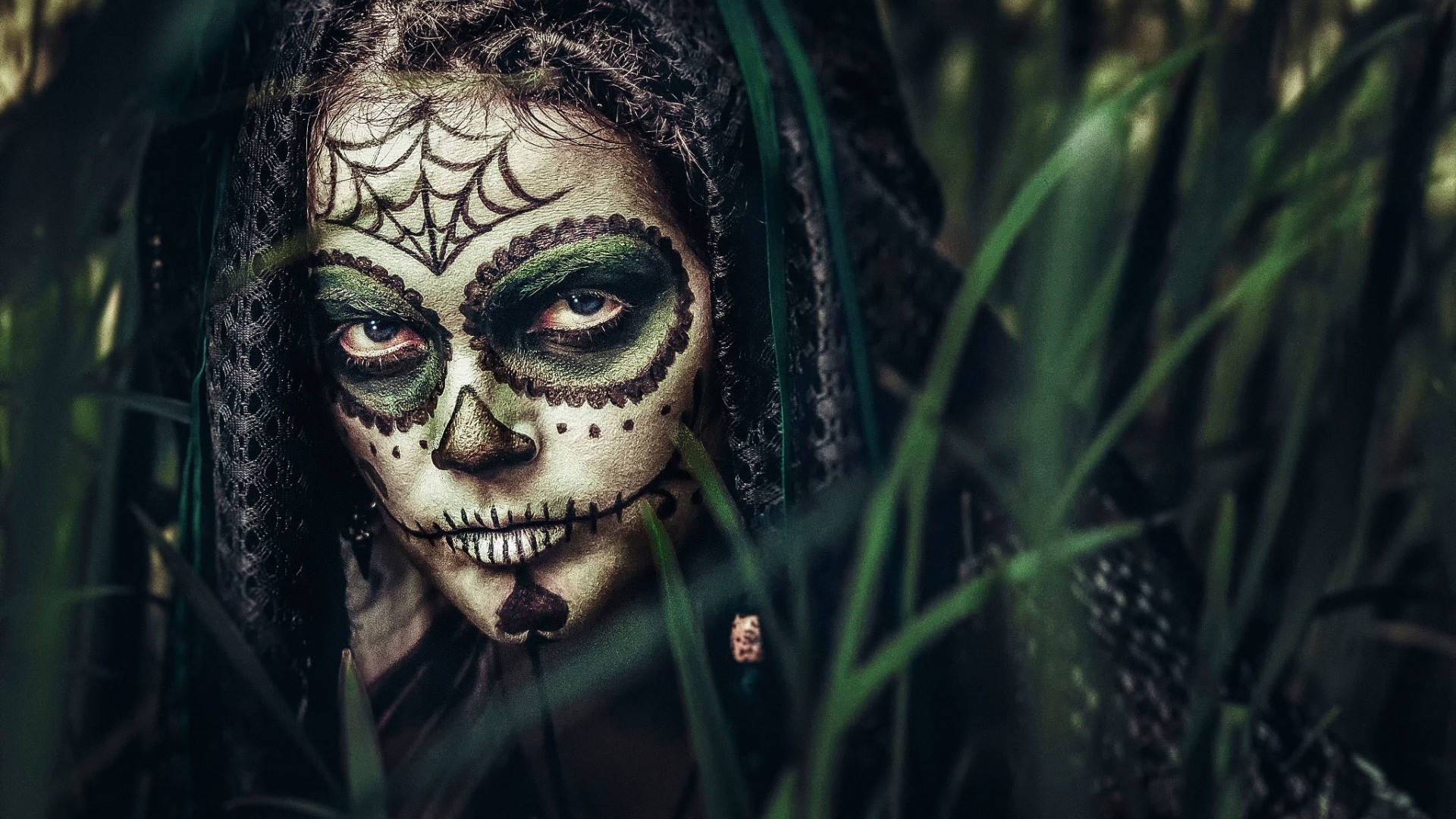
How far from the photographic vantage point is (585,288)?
665mm

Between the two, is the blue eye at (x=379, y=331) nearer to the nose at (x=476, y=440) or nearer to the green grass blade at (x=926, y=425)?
the nose at (x=476, y=440)

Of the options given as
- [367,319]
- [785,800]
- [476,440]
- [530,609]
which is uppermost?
[367,319]

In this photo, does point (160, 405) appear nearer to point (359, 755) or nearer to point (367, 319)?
point (367, 319)

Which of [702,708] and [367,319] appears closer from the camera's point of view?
[702,708]

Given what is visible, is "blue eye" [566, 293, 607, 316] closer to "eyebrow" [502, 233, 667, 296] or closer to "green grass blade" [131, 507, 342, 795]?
"eyebrow" [502, 233, 667, 296]

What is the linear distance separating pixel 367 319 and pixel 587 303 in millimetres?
163

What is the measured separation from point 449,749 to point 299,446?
270 millimetres

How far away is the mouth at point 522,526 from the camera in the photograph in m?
0.68

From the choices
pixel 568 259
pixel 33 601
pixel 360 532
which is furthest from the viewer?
pixel 360 532

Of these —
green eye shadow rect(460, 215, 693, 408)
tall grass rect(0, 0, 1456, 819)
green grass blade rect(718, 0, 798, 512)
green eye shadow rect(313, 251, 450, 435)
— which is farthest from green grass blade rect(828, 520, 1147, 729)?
green eye shadow rect(313, 251, 450, 435)

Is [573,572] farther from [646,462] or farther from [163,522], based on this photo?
[163,522]

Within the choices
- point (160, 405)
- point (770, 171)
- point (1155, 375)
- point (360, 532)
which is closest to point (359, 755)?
point (360, 532)

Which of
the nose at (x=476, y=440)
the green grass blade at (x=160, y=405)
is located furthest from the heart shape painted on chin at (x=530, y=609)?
the green grass blade at (x=160, y=405)

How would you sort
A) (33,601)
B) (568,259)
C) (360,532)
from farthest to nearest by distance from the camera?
(360,532) → (568,259) → (33,601)
